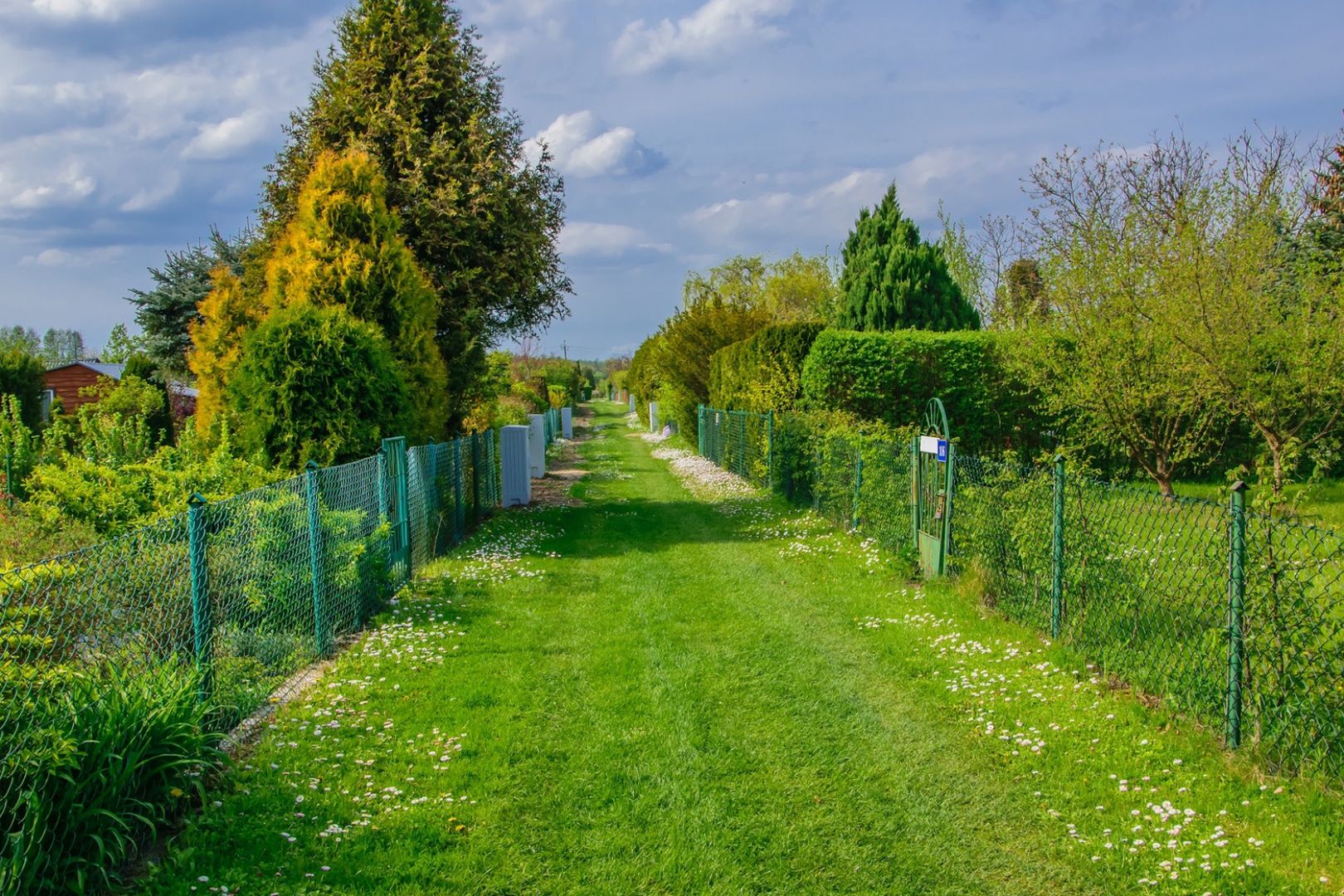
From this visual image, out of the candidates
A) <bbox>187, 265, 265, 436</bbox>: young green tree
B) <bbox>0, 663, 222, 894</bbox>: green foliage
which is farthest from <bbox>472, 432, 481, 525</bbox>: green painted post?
<bbox>0, 663, 222, 894</bbox>: green foliage

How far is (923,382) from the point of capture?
1522cm

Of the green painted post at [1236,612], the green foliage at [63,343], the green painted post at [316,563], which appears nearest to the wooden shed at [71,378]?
the green painted post at [316,563]

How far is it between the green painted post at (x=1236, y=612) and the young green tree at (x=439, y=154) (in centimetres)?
1157

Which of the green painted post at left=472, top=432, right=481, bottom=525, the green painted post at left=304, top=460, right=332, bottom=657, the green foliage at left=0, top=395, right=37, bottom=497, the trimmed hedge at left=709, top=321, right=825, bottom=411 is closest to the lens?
the green painted post at left=304, top=460, right=332, bottom=657

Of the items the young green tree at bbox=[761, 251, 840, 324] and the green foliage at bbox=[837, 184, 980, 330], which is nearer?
the green foliage at bbox=[837, 184, 980, 330]

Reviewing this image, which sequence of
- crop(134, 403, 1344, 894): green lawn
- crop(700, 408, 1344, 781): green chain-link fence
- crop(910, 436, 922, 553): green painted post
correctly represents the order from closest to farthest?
crop(134, 403, 1344, 894): green lawn, crop(700, 408, 1344, 781): green chain-link fence, crop(910, 436, 922, 553): green painted post

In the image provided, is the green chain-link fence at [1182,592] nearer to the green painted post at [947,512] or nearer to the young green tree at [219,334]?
the green painted post at [947,512]

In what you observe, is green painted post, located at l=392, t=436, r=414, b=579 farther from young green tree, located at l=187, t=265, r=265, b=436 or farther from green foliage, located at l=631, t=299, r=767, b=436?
green foliage, located at l=631, t=299, r=767, b=436

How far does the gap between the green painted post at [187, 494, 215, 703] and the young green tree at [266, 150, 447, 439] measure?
19.5 feet

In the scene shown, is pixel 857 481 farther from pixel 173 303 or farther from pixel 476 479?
pixel 173 303

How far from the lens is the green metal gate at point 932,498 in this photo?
26.8 ft

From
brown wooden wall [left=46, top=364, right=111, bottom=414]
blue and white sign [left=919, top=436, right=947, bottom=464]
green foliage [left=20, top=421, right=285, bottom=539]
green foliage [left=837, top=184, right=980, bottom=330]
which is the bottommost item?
green foliage [left=20, top=421, right=285, bottom=539]

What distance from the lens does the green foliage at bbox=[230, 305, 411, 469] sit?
29.7 feet

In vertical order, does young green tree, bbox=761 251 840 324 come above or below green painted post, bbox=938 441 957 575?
above
